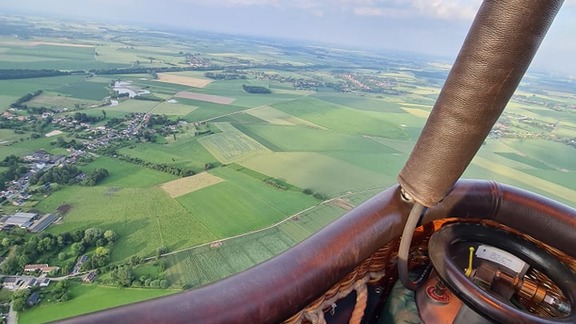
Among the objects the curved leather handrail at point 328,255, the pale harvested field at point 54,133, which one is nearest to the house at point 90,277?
the curved leather handrail at point 328,255

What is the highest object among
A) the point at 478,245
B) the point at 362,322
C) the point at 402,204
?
the point at 402,204

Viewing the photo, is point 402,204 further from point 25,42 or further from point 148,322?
point 25,42

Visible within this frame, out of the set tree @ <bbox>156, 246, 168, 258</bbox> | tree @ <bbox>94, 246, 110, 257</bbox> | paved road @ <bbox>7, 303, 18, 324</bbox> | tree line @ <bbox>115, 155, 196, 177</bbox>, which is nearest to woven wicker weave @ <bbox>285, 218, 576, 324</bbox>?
paved road @ <bbox>7, 303, 18, 324</bbox>

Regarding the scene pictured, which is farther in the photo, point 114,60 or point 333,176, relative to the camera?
point 114,60

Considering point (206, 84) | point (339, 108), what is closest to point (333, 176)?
point (339, 108)

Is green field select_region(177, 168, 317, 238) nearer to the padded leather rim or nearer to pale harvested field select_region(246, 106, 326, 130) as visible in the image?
pale harvested field select_region(246, 106, 326, 130)

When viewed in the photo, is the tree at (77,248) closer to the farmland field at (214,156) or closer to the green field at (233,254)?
the farmland field at (214,156)
